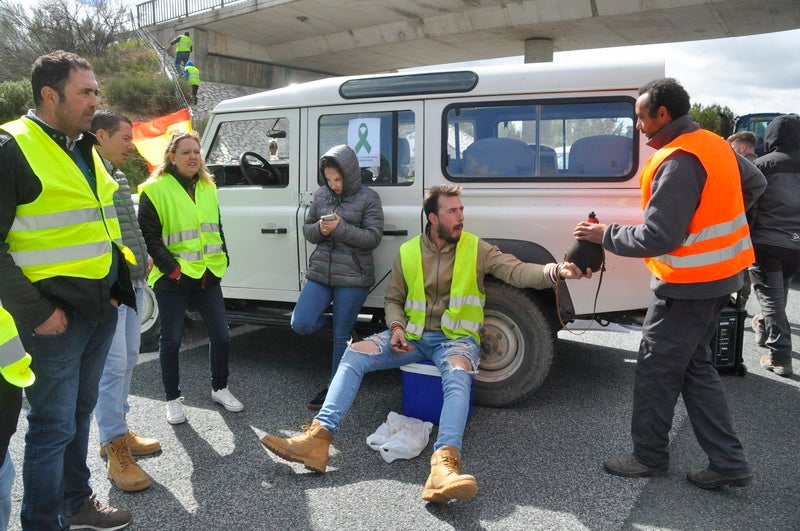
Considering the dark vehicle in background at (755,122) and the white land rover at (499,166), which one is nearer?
the white land rover at (499,166)

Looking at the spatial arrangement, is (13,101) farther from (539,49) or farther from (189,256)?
(189,256)

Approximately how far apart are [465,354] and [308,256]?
1.61 m

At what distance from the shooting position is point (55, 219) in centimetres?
226

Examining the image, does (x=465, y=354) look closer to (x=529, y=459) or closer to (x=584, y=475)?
(x=529, y=459)

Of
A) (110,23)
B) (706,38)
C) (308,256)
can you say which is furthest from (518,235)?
(110,23)

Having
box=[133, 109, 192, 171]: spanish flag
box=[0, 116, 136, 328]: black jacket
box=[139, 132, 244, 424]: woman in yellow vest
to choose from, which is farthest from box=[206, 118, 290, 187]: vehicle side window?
box=[0, 116, 136, 328]: black jacket

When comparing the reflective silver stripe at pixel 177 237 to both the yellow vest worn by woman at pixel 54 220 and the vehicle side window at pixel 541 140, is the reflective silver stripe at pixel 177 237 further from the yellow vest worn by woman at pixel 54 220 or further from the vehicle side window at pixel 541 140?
the vehicle side window at pixel 541 140

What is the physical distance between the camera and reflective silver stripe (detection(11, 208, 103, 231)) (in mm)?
2191

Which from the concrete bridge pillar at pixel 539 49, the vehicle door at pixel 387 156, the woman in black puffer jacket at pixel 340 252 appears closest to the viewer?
the woman in black puffer jacket at pixel 340 252

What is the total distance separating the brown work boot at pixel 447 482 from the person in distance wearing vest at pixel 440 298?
420 millimetres

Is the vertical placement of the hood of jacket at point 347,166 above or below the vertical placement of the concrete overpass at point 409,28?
below

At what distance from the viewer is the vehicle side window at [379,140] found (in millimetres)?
4262

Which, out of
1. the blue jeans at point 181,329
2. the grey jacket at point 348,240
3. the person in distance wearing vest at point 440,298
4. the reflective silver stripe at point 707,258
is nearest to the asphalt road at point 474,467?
the blue jeans at point 181,329

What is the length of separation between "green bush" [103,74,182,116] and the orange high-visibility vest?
69.7 ft
